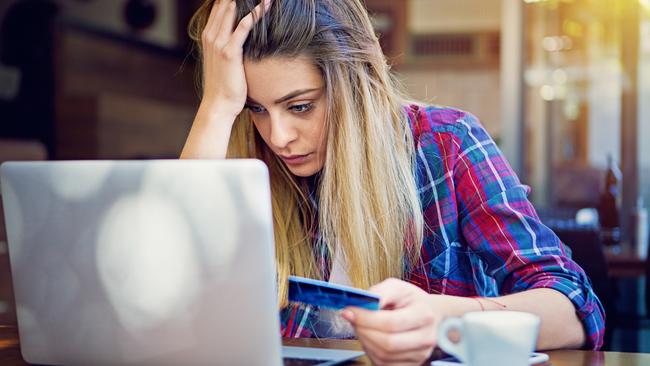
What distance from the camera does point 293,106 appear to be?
1484mm

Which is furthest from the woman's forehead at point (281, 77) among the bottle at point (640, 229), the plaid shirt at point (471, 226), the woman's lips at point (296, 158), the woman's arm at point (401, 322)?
the bottle at point (640, 229)

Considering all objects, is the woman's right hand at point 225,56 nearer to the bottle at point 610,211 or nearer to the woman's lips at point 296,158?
the woman's lips at point 296,158

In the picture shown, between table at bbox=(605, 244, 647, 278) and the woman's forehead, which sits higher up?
the woman's forehead

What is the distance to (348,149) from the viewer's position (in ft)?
4.75

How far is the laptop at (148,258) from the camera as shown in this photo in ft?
2.94

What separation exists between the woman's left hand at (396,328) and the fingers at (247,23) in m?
0.65

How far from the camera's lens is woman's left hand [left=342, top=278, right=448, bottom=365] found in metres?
0.96

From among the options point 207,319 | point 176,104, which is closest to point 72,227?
point 207,319

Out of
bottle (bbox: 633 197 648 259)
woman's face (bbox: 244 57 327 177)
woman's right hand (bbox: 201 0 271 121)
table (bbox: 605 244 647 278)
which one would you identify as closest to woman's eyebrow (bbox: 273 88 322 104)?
woman's face (bbox: 244 57 327 177)

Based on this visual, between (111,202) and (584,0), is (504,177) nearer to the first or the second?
(111,202)

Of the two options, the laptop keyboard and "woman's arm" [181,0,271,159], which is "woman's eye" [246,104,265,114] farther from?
the laptop keyboard

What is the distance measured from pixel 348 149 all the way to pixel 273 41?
224 millimetres

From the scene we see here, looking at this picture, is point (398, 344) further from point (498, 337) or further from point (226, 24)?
point (226, 24)

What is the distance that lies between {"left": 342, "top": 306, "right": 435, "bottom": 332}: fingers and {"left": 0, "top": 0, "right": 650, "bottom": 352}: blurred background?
85cm
